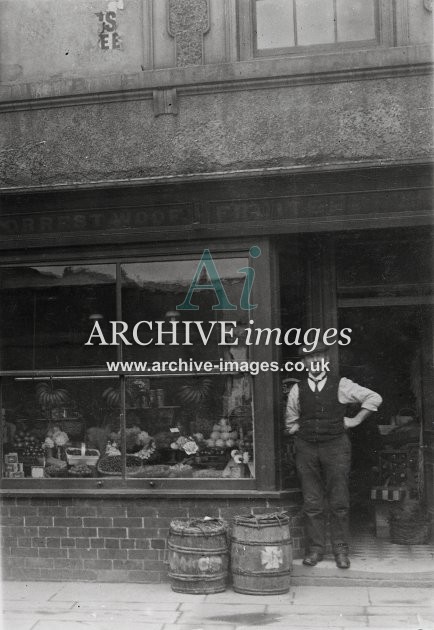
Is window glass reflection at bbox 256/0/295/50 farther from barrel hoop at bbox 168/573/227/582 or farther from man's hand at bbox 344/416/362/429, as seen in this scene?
barrel hoop at bbox 168/573/227/582

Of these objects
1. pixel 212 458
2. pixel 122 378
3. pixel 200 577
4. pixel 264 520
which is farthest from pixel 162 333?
pixel 200 577

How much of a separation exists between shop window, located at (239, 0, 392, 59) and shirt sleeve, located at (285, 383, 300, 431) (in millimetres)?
3476

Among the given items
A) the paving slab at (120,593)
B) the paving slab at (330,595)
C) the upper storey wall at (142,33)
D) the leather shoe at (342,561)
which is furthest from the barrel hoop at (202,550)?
the upper storey wall at (142,33)

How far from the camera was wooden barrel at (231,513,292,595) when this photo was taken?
703cm

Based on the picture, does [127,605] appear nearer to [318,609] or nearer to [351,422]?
[318,609]

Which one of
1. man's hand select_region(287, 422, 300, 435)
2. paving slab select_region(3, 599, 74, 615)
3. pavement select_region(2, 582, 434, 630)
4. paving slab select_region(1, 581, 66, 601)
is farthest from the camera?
man's hand select_region(287, 422, 300, 435)

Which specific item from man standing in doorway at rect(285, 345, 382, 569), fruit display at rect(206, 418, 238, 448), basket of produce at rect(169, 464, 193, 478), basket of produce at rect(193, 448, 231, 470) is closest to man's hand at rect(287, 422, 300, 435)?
man standing in doorway at rect(285, 345, 382, 569)

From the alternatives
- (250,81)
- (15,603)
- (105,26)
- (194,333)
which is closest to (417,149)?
(250,81)

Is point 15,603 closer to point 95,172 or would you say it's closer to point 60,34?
point 95,172

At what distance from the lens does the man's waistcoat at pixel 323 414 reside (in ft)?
25.2

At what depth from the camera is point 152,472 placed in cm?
802

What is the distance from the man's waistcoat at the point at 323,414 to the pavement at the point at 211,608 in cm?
139

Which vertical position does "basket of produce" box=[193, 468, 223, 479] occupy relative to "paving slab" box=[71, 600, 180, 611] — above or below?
above

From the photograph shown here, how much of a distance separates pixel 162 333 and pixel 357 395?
204 centimetres
